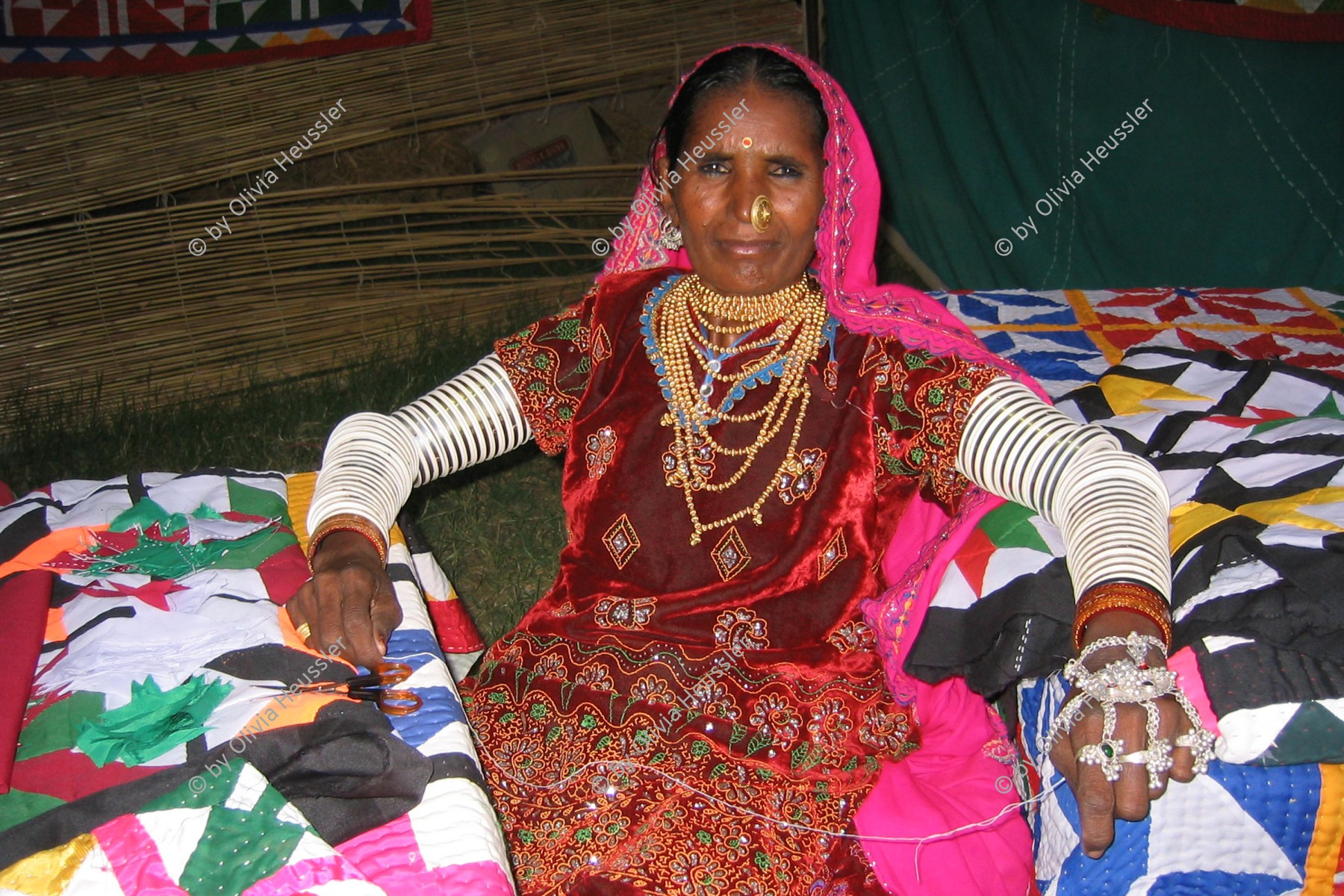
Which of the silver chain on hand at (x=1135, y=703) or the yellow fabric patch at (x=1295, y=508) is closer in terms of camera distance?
the silver chain on hand at (x=1135, y=703)

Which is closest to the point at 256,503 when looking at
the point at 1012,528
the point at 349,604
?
the point at 349,604

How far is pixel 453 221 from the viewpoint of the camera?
511 cm

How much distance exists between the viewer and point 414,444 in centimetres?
200

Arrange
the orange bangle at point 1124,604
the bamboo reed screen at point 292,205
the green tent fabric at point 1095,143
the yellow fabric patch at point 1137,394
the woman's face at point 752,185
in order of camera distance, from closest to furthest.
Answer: the orange bangle at point 1124,604 < the woman's face at point 752,185 < the yellow fabric patch at point 1137,394 < the green tent fabric at point 1095,143 < the bamboo reed screen at point 292,205

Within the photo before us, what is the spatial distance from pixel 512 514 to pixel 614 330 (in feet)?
6.59

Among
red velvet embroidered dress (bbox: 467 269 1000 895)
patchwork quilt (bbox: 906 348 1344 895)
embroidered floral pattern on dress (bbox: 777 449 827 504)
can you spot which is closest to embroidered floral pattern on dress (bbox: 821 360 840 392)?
red velvet embroidered dress (bbox: 467 269 1000 895)

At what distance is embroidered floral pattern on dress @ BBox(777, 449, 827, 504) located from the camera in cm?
198

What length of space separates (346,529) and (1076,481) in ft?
3.84

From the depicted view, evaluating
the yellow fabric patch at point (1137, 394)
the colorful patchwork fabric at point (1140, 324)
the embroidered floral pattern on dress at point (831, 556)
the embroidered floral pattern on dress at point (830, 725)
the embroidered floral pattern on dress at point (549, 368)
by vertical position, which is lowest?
the embroidered floral pattern on dress at point (830, 725)

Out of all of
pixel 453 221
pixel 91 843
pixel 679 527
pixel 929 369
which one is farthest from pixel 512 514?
pixel 91 843

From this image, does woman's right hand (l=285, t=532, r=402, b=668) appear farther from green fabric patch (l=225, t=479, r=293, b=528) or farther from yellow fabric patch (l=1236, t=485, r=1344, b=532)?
yellow fabric patch (l=1236, t=485, r=1344, b=532)

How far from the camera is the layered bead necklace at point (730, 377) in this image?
199 centimetres

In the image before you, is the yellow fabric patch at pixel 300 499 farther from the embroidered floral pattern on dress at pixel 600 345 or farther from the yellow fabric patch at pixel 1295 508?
the yellow fabric patch at pixel 1295 508

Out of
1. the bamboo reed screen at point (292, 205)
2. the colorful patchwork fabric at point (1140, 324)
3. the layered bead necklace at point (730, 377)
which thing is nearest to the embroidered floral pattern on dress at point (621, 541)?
the layered bead necklace at point (730, 377)
